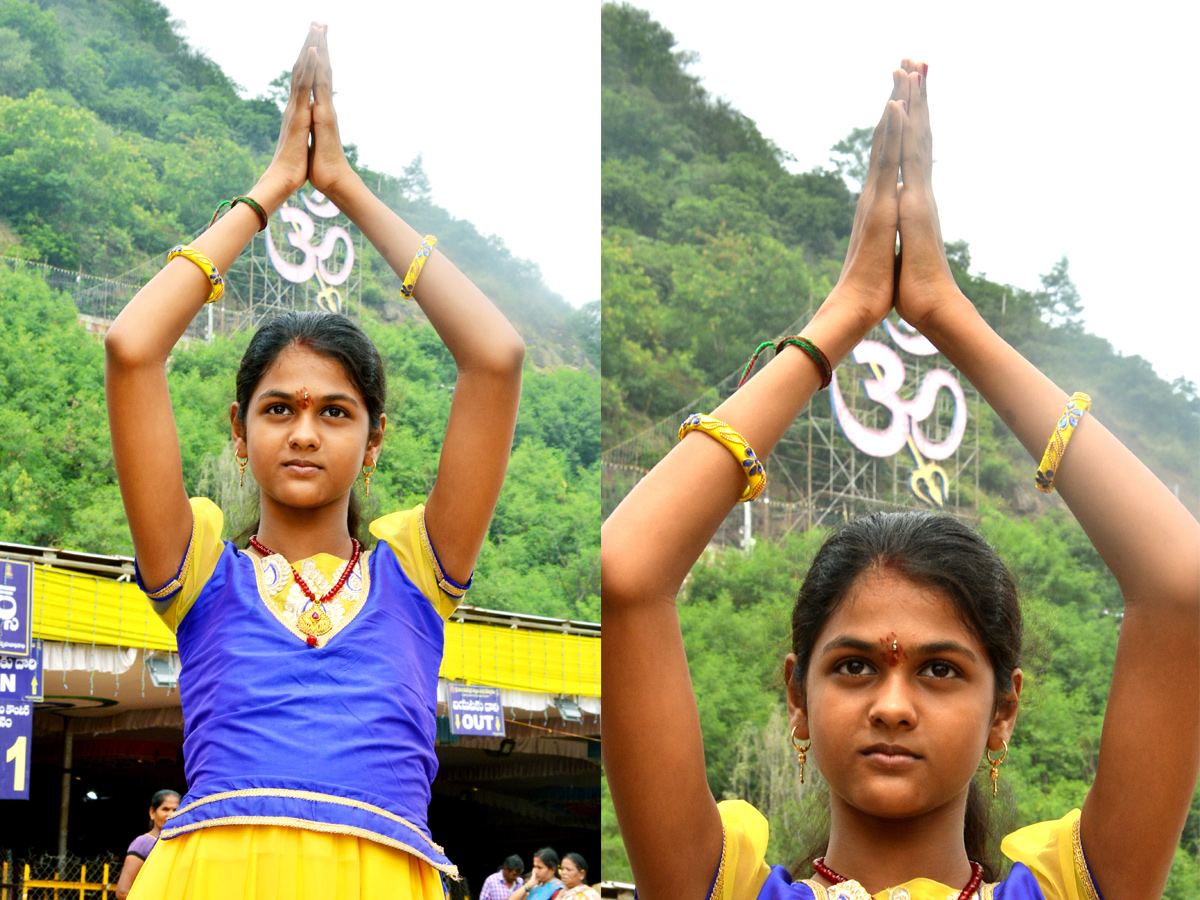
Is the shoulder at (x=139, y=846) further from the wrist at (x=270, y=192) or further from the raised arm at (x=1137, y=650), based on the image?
the raised arm at (x=1137, y=650)

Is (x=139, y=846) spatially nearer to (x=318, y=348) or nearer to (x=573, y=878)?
(x=318, y=348)

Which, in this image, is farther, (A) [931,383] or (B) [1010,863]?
(A) [931,383]

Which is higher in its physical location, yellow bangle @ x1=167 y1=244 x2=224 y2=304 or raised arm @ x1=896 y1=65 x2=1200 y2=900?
yellow bangle @ x1=167 y1=244 x2=224 y2=304

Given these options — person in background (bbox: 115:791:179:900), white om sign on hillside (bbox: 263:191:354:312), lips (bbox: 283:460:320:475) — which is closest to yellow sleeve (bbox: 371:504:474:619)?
lips (bbox: 283:460:320:475)

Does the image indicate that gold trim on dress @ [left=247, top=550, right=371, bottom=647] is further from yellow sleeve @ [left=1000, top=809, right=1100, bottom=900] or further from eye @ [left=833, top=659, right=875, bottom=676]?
yellow sleeve @ [left=1000, top=809, right=1100, bottom=900]

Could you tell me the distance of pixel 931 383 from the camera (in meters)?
9.38

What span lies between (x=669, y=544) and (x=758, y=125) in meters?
9.60

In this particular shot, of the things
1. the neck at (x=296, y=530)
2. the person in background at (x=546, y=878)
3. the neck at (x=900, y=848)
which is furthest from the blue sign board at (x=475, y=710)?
the neck at (x=900, y=848)

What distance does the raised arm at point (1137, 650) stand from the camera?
81 cm

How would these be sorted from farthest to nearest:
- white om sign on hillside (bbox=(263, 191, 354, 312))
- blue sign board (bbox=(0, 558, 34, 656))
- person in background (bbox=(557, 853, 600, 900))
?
white om sign on hillside (bbox=(263, 191, 354, 312)) < person in background (bbox=(557, 853, 600, 900)) < blue sign board (bbox=(0, 558, 34, 656))

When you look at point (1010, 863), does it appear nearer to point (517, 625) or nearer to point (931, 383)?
point (517, 625)

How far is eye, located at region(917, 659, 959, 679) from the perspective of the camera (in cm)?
86

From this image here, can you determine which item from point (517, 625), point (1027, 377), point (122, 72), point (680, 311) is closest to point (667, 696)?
point (1027, 377)

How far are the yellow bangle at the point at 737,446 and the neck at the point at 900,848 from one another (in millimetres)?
263
